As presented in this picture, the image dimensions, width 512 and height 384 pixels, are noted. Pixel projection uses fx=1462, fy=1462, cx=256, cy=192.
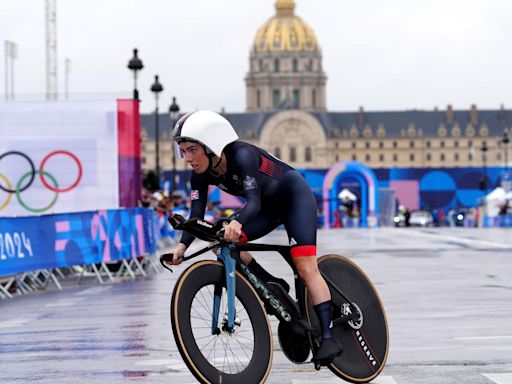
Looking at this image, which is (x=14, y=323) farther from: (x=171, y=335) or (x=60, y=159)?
(x=60, y=159)

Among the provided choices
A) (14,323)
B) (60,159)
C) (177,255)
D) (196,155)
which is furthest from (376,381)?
(60,159)

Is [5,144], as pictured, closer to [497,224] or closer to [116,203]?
[116,203]

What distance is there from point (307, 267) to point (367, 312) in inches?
28.4

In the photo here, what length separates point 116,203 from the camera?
27422 millimetres

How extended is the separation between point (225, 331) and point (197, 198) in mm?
777

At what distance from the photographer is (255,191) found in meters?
7.55

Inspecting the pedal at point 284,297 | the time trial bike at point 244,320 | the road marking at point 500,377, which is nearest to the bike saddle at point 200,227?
the time trial bike at point 244,320

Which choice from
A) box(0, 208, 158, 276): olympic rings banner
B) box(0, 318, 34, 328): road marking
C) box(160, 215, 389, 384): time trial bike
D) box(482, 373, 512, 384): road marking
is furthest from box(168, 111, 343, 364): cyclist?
box(0, 208, 158, 276): olympic rings banner

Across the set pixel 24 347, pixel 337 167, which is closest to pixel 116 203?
pixel 24 347

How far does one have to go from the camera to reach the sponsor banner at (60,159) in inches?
1073

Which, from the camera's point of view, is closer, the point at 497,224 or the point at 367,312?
the point at 367,312

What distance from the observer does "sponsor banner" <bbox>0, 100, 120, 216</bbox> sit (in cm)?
2725

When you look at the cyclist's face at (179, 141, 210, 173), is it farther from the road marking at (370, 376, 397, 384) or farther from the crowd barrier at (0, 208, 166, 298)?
the crowd barrier at (0, 208, 166, 298)

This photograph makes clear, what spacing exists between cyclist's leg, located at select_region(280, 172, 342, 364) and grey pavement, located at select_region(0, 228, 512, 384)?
657 mm
